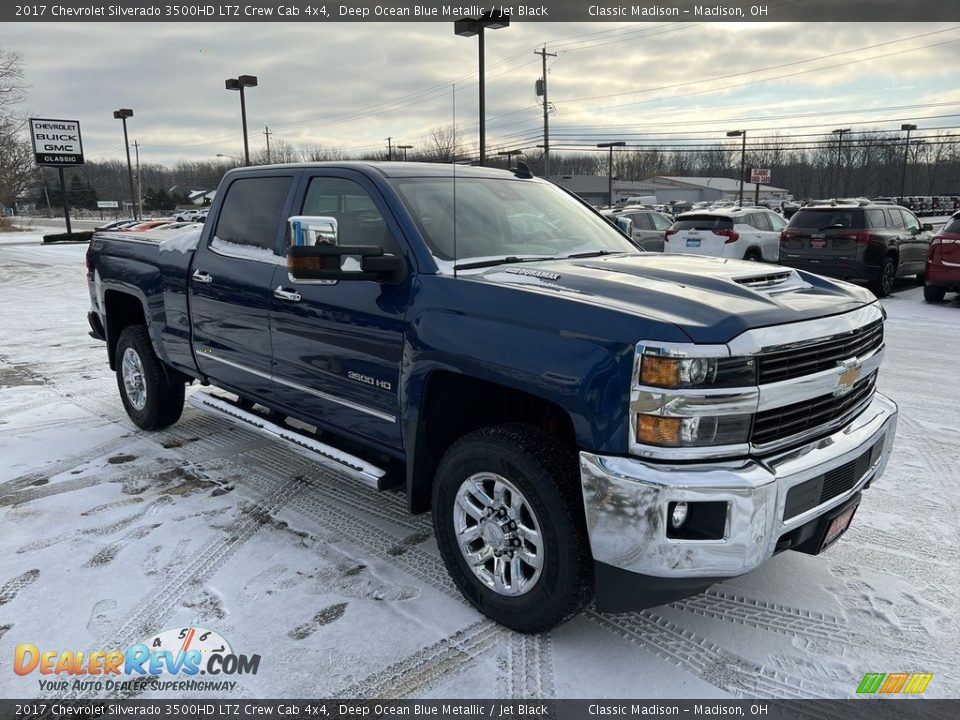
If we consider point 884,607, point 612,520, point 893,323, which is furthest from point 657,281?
point 893,323

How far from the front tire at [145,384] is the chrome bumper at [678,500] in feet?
13.3

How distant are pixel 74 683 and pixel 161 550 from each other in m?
1.00

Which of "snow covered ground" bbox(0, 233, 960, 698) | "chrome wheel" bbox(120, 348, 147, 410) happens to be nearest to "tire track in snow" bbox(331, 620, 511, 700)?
"snow covered ground" bbox(0, 233, 960, 698)

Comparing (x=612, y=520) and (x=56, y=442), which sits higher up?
(x=612, y=520)

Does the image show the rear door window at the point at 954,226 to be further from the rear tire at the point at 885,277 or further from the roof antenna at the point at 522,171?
the roof antenna at the point at 522,171

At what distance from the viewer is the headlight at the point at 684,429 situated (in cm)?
236

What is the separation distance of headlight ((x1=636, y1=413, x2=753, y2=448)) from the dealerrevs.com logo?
5.80ft

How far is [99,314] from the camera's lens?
5.94 metres

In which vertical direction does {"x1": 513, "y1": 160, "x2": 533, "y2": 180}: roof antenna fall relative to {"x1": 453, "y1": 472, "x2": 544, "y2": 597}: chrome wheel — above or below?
above

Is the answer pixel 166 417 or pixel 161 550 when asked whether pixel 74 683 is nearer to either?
pixel 161 550

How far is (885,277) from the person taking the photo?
12.2m

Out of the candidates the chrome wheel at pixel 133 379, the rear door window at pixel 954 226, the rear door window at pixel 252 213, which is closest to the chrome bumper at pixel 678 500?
the rear door window at pixel 252 213

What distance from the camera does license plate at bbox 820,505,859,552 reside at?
277 centimetres

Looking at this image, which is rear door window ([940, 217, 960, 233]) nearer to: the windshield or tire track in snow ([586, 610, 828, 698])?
the windshield
